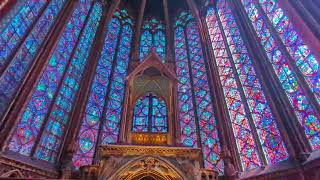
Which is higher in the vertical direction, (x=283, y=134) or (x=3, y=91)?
(x=3, y=91)

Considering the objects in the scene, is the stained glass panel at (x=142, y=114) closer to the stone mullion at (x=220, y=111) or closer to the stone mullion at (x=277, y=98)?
the stone mullion at (x=220, y=111)

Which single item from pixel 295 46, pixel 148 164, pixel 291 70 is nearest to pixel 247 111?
pixel 291 70

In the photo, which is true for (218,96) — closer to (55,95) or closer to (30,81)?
(55,95)

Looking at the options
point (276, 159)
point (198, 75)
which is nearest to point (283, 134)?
point (276, 159)

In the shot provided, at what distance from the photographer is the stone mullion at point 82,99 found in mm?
7433

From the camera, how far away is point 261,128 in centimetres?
737

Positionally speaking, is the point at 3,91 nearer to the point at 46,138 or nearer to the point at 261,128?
the point at 46,138

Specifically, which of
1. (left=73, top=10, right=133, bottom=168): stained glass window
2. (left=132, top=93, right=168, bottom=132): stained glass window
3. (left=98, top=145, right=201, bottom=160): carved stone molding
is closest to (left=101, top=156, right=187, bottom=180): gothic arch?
(left=98, top=145, right=201, bottom=160): carved stone molding

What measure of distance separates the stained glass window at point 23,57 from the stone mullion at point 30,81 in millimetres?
137

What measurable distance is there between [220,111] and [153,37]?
623cm

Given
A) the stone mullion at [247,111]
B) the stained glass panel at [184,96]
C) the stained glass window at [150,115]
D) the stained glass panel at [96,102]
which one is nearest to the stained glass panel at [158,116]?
the stained glass window at [150,115]

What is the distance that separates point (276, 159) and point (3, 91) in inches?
290

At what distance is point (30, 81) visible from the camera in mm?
6926

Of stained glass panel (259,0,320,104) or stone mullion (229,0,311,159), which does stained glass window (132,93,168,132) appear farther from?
stained glass panel (259,0,320,104)
